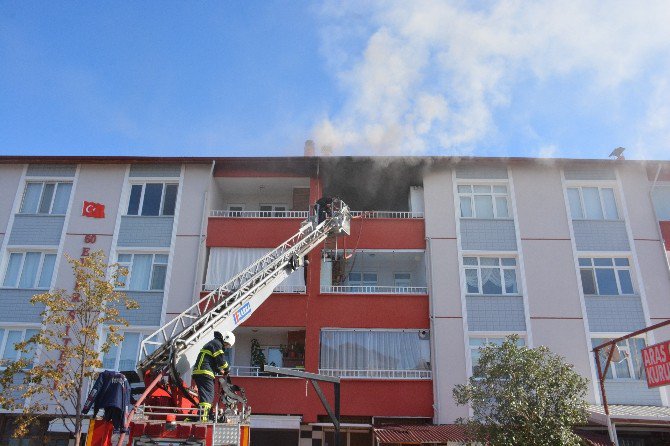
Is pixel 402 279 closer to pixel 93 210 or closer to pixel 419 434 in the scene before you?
pixel 419 434

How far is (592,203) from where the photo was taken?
24.0 m

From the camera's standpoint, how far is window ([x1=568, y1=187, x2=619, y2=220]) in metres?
23.8

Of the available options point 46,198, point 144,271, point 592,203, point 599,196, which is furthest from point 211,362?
point 599,196

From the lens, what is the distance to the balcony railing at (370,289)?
2252 centimetres

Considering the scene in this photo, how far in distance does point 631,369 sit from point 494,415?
25.9 ft

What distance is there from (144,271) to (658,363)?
17.9 m

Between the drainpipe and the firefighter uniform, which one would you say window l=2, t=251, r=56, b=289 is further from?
the firefighter uniform

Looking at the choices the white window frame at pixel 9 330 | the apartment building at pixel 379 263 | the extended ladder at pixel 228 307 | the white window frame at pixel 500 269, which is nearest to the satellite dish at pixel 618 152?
the apartment building at pixel 379 263

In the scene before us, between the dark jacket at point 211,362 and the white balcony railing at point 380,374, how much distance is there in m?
9.56

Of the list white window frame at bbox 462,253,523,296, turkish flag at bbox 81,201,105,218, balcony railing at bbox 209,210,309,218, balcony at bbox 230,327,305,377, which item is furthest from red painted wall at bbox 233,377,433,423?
turkish flag at bbox 81,201,105,218

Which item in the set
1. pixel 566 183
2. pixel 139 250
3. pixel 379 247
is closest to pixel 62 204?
pixel 139 250

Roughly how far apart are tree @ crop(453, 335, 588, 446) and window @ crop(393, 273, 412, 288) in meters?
7.92

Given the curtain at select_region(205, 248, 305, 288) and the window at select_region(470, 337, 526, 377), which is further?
the curtain at select_region(205, 248, 305, 288)

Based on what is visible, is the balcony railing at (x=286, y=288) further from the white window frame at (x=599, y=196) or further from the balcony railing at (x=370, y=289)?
the white window frame at (x=599, y=196)
